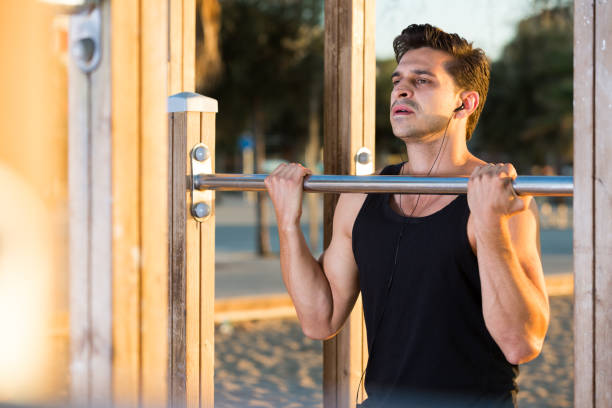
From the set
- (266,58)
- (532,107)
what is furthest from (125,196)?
(532,107)

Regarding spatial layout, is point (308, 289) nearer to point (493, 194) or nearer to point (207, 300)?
point (207, 300)

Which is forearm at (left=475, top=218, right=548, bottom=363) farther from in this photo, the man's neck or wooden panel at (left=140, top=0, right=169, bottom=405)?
wooden panel at (left=140, top=0, right=169, bottom=405)

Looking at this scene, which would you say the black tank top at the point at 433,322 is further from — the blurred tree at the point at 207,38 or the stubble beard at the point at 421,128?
the blurred tree at the point at 207,38

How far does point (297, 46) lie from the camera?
34.9 feet

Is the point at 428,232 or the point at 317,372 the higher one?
the point at 428,232

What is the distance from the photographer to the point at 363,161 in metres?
2.06

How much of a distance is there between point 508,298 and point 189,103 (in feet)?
2.82

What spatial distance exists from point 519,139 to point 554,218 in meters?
4.48

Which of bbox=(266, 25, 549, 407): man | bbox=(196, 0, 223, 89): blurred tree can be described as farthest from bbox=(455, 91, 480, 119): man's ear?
bbox=(196, 0, 223, 89): blurred tree

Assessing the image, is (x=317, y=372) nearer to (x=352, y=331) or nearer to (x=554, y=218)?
(x=352, y=331)

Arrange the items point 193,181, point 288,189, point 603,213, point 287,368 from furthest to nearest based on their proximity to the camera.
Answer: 1. point 287,368
2. point 193,181
3. point 288,189
4. point 603,213

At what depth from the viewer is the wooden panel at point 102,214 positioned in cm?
204

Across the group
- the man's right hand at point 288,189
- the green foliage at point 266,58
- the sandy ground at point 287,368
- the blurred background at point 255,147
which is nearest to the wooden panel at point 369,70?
the blurred background at point 255,147

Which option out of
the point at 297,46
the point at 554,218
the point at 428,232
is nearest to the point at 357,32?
the point at 428,232
